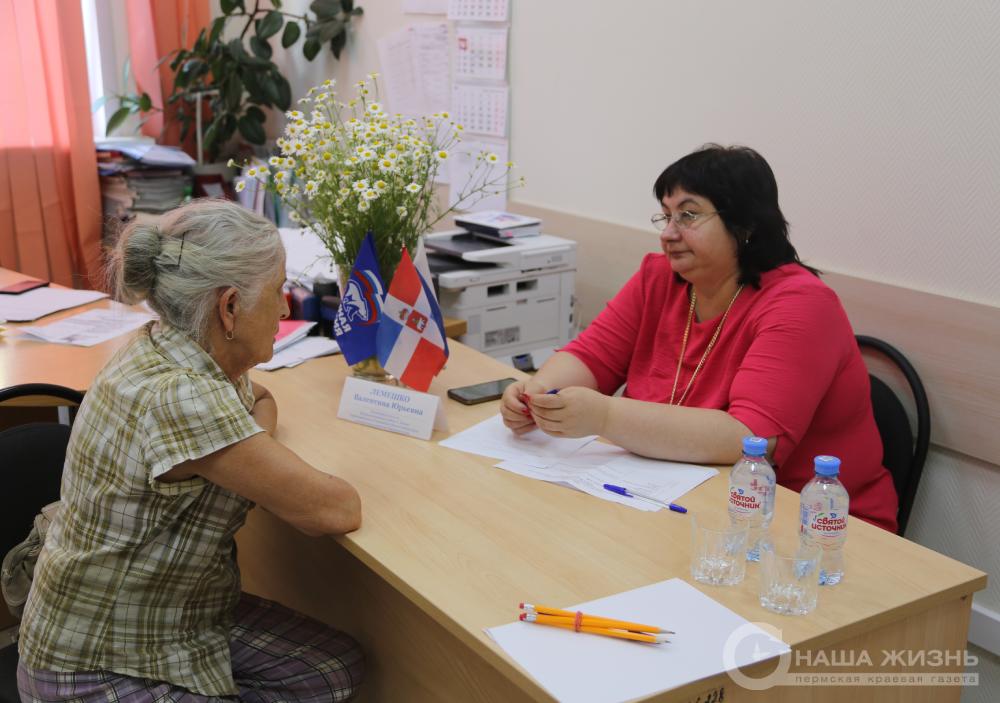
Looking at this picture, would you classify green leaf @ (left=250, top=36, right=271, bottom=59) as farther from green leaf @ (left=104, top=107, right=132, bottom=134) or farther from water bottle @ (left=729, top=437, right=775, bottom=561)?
water bottle @ (left=729, top=437, right=775, bottom=561)

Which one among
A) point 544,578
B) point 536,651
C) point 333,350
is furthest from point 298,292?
point 536,651

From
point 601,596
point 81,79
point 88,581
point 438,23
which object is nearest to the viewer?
point 601,596

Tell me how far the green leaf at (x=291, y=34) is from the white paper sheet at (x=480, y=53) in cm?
88

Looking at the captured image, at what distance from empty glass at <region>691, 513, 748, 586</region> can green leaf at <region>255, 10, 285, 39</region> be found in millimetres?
3196

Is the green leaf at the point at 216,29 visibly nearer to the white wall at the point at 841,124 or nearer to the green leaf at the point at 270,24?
the green leaf at the point at 270,24

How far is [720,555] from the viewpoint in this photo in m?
1.37

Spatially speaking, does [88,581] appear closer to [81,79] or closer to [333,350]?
[333,350]

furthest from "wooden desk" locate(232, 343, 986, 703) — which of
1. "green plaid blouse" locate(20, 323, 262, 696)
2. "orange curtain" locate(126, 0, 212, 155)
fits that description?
"orange curtain" locate(126, 0, 212, 155)

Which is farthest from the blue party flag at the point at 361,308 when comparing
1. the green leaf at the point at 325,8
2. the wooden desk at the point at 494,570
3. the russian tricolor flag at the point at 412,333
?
the green leaf at the point at 325,8

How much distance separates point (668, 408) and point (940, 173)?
0.83 metres

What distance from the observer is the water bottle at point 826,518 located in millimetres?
1362

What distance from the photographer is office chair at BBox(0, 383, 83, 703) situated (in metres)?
1.71

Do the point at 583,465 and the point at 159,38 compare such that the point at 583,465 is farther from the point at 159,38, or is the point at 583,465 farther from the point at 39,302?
the point at 159,38

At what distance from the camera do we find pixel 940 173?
2059 millimetres
